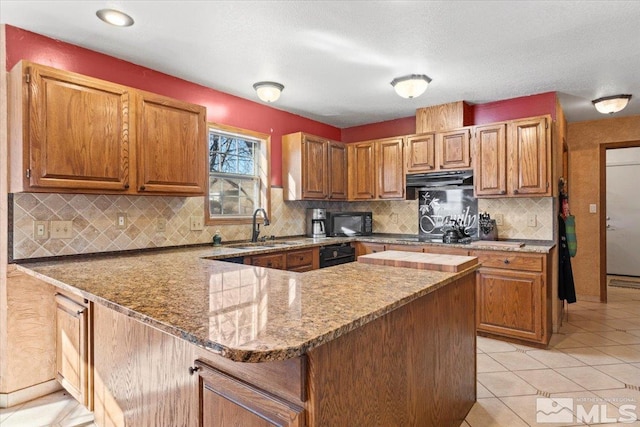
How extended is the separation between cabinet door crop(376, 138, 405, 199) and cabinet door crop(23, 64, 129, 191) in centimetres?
289

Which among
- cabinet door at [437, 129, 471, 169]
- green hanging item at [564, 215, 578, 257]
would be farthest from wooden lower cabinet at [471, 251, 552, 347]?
cabinet door at [437, 129, 471, 169]

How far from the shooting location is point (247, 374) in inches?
42.6

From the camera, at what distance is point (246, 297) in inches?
53.1

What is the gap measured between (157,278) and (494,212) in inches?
141

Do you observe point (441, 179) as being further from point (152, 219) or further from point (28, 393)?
point (28, 393)

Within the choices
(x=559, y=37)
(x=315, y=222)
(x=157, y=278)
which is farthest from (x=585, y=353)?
(x=157, y=278)

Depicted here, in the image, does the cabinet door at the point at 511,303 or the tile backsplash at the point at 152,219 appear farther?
the cabinet door at the point at 511,303

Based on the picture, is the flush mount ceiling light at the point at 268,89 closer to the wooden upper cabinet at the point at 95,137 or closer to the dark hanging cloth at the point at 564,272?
the wooden upper cabinet at the point at 95,137

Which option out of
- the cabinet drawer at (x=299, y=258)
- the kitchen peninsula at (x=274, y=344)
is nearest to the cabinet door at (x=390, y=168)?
the cabinet drawer at (x=299, y=258)

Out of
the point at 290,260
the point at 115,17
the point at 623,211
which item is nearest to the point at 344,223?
the point at 290,260

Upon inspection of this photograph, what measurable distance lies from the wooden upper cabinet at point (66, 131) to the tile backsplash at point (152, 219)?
32 centimetres

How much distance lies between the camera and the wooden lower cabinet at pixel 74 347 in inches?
78.1

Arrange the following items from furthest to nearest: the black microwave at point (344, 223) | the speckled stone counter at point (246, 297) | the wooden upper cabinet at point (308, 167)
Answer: the black microwave at point (344, 223), the wooden upper cabinet at point (308, 167), the speckled stone counter at point (246, 297)

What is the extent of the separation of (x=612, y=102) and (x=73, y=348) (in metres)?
5.13
